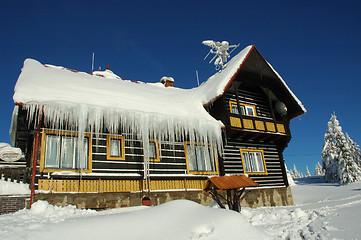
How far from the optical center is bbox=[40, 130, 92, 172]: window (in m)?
9.39

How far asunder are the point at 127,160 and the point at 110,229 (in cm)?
601

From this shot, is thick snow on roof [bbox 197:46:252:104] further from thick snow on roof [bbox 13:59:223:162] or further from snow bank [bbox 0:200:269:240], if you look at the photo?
snow bank [bbox 0:200:269:240]

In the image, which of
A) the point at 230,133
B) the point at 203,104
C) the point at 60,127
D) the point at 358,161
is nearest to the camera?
the point at 60,127

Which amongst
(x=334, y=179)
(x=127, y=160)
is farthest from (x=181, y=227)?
(x=334, y=179)

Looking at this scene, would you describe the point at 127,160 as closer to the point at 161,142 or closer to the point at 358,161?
the point at 161,142

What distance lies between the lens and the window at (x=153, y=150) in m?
11.7

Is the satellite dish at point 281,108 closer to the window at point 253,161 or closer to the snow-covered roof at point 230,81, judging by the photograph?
the snow-covered roof at point 230,81

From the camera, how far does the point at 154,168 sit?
37.9 feet

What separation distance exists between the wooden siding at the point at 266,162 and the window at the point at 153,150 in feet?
12.4

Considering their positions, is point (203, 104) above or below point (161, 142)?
above

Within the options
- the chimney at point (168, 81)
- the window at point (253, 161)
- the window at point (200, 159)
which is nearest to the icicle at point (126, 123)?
the window at point (200, 159)

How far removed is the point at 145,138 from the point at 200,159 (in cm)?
346

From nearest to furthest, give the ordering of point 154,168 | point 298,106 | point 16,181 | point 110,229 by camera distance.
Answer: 1. point 110,229
2. point 16,181
3. point 154,168
4. point 298,106

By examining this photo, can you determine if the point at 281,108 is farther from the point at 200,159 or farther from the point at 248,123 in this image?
the point at 200,159
